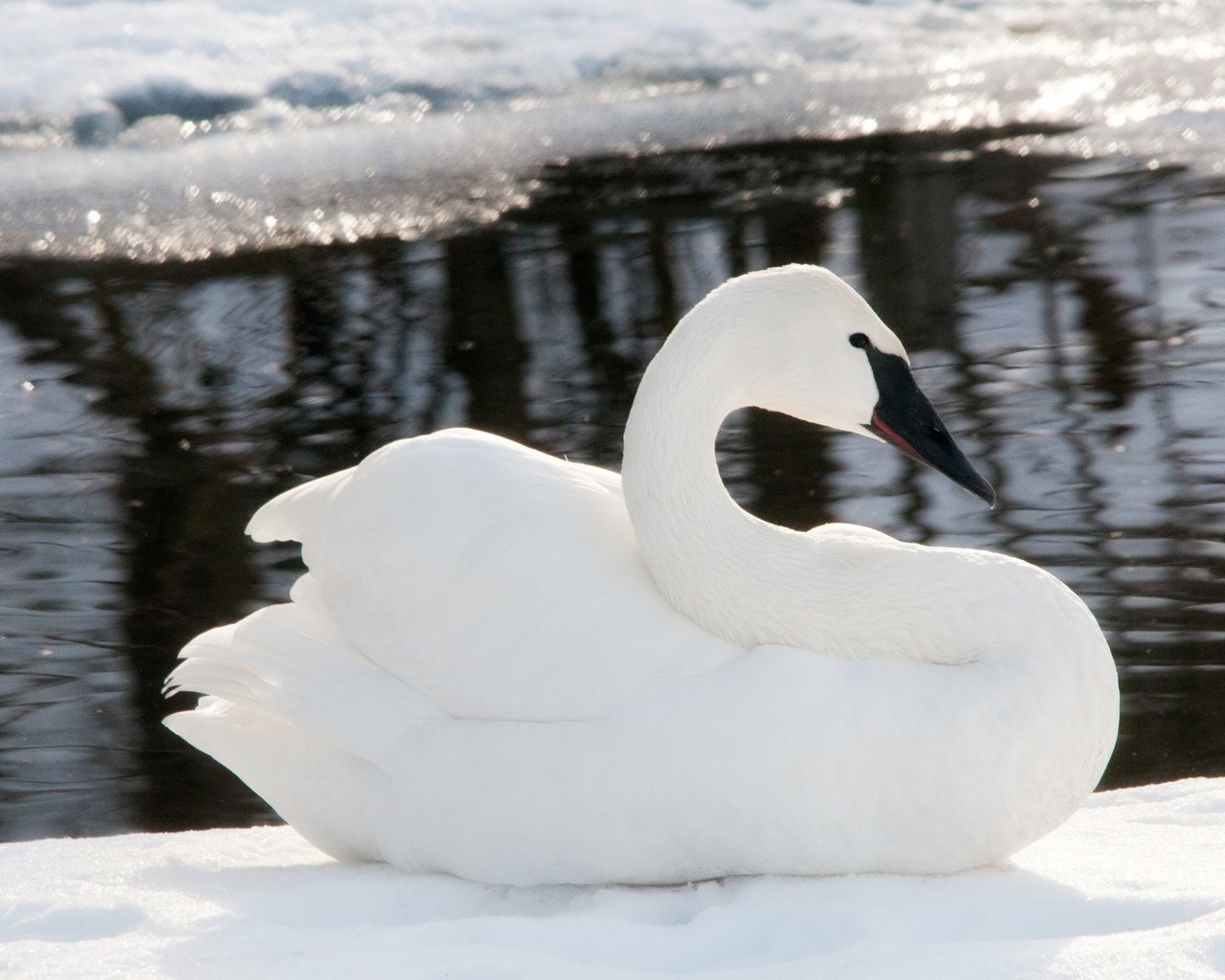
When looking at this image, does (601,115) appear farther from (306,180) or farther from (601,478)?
(601,478)

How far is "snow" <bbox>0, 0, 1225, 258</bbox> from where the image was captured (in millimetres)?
9883

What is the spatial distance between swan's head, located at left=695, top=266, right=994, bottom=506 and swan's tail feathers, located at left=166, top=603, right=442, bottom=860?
91cm

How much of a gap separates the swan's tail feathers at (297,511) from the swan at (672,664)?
20mm

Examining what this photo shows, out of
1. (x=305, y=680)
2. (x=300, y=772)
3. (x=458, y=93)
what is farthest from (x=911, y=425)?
(x=458, y=93)

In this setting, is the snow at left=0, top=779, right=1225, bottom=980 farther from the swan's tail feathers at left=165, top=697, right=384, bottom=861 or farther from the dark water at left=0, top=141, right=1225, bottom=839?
the dark water at left=0, top=141, right=1225, bottom=839

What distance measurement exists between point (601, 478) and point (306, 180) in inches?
287

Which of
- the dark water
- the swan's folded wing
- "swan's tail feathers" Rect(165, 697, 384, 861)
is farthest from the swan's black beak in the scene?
"swan's tail feathers" Rect(165, 697, 384, 861)

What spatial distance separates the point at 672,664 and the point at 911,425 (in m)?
0.68

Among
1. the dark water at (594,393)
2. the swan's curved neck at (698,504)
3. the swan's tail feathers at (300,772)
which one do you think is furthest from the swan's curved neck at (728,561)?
the dark water at (594,393)

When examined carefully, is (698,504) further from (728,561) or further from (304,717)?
(304,717)

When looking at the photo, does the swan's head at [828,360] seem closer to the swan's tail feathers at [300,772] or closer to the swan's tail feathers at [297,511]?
the swan's tail feathers at [297,511]

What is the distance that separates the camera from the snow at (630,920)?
2602 millimetres

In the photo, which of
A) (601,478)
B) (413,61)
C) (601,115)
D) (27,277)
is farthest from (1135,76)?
(601,478)

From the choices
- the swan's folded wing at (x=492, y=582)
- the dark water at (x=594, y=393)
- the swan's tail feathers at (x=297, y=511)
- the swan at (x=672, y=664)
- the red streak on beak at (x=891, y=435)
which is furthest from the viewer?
the dark water at (x=594, y=393)
